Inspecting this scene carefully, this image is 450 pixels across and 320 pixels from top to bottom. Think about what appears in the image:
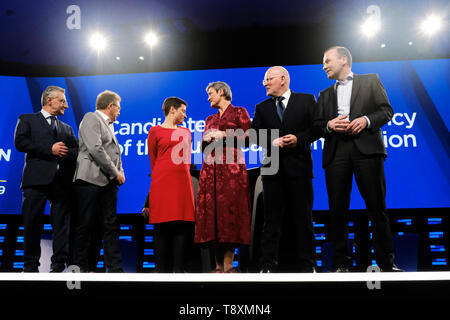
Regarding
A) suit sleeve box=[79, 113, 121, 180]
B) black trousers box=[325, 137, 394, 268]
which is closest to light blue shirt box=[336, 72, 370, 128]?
black trousers box=[325, 137, 394, 268]

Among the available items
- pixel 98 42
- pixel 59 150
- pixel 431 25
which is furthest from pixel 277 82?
pixel 98 42

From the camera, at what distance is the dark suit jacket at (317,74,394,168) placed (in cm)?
259

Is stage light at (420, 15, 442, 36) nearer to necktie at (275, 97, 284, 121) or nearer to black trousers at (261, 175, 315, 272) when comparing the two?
necktie at (275, 97, 284, 121)

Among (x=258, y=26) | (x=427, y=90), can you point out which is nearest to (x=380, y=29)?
(x=427, y=90)

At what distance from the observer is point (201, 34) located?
5.44 metres

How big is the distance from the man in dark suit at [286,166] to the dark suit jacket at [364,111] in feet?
0.31

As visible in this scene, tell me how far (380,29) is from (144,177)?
3.53m

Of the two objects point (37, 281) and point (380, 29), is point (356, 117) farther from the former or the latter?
point (380, 29)

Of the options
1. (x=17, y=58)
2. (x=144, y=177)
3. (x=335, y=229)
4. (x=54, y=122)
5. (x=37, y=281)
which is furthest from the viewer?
(x=17, y=58)

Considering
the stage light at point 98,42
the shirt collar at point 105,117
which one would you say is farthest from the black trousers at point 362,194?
the stage light at point 98,42

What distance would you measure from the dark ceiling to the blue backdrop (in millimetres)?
510

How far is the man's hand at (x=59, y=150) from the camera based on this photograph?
3195 mm

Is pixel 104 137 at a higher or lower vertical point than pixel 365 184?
higher

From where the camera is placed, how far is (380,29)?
16.2 ft
